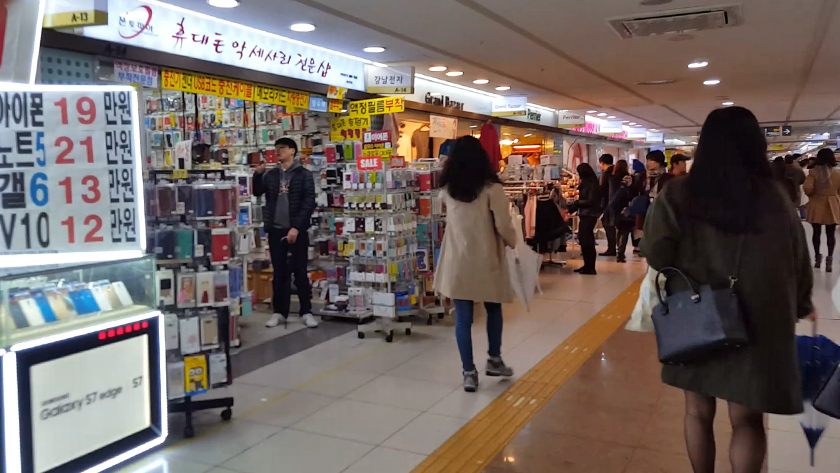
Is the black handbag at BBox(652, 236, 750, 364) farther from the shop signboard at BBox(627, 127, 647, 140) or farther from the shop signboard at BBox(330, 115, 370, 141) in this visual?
the shop signboard at BBox(627, 127, 647, 140)

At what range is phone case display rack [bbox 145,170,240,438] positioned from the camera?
3393 millimetres

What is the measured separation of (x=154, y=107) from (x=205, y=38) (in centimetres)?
125

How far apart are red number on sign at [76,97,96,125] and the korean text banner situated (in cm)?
208

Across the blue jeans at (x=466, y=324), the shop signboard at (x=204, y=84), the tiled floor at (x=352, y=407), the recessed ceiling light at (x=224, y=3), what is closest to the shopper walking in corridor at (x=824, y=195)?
the tiled floor at (x=352, y=407)

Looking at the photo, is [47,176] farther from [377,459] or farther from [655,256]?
[655,256]

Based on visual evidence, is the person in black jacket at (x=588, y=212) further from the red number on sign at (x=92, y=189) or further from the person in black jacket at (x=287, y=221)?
the red number on sign at (x=92, y=189)

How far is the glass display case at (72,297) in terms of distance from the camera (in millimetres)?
2309

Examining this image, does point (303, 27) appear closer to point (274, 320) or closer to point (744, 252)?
point (274, 320)

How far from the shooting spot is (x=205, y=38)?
525cm

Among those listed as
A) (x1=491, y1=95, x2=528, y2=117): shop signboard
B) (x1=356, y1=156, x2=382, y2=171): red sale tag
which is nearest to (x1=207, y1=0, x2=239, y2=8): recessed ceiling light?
(x1=356, y1=156, x2=382, y2=171): red sale tag

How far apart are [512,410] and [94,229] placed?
2358mm

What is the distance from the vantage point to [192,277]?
343cm

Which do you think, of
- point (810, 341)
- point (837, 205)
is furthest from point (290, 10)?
point (837, 205)

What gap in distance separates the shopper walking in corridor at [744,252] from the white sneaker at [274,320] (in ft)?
14.1
